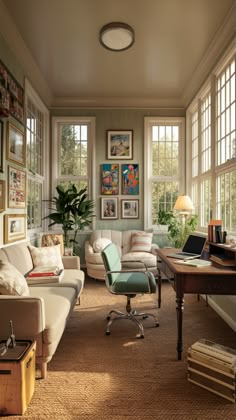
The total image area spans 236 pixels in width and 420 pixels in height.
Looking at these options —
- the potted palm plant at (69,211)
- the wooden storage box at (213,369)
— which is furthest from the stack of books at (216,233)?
the potted palm plant at (69,211)

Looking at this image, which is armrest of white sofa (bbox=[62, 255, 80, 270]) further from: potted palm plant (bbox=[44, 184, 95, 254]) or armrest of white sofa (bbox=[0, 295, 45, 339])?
armrest of white sofa (bbox=[0, 295, 45, 339])

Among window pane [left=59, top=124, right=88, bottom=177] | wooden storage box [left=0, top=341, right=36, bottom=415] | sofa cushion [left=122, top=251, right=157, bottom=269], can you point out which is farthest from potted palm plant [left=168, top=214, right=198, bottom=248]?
wooden storage box [left=0, top=341, right=36, bottom=415]

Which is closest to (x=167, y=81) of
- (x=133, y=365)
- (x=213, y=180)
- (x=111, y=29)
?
(x=111, y=29)

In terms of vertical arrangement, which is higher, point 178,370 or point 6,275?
point 6,275

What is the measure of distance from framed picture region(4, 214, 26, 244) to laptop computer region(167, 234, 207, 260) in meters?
1.92

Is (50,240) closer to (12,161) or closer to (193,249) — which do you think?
(12,161)

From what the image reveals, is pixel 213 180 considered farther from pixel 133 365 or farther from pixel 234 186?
pixel 133 365

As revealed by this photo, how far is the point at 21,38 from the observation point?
370cm

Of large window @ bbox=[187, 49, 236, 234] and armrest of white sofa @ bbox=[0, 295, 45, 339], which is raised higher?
large window @ bbox=[187, 49, 236, 234]

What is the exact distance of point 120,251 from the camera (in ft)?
17.8

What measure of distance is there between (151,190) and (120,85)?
2.06 meters

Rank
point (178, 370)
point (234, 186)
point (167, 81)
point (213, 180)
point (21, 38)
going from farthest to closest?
point (167, 81) < point (213, 180) < point (21, 38) < point (234, 186) < point (178, 370)

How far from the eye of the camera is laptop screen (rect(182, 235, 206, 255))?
3077 mm

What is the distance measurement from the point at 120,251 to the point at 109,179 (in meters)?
1.45
